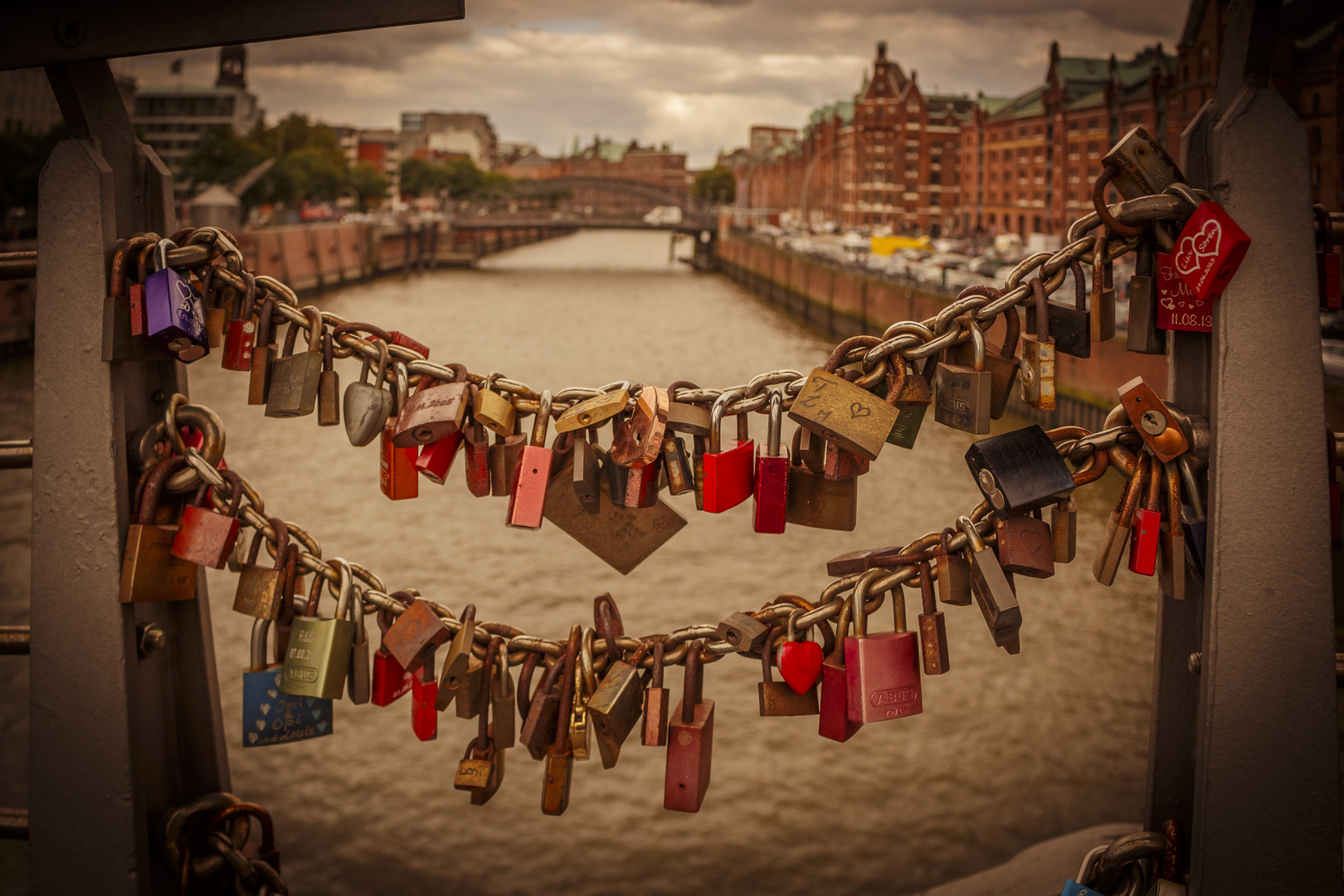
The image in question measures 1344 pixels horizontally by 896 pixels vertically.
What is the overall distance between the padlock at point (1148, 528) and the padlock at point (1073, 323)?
168 mm

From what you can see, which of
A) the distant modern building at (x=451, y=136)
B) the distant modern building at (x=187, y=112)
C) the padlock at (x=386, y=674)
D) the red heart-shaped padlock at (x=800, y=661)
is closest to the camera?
the red heart-shaped padlock at (x=800, y=661)

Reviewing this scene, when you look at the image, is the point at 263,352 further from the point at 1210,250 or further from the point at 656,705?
the point at 1210,250

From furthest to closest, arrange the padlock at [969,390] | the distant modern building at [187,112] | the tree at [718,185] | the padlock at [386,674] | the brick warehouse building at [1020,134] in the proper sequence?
the tree at [718,185]
the distant modern building at [187,112]
the brick warehouse building at [1020,134]
the padlock at [386,674]
the padlock at [969,390]

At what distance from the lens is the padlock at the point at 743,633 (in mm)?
1261

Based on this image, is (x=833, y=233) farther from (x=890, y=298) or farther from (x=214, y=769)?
(x=214, y=769)

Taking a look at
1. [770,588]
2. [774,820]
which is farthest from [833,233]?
[774,820]

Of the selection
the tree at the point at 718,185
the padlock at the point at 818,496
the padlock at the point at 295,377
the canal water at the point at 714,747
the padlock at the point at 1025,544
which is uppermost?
the tree at the point at 718,185

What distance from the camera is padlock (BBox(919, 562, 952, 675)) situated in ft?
4.03

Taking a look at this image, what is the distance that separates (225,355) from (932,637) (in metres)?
1.00

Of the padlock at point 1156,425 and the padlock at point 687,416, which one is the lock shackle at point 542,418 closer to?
the padlock at point 687,416

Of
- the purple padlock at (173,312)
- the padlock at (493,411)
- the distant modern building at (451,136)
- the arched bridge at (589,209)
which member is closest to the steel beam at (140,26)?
the purple padlock at (173,312)

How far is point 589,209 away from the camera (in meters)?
110

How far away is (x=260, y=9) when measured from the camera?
1.17 meters

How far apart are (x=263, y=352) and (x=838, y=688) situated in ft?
2.87
